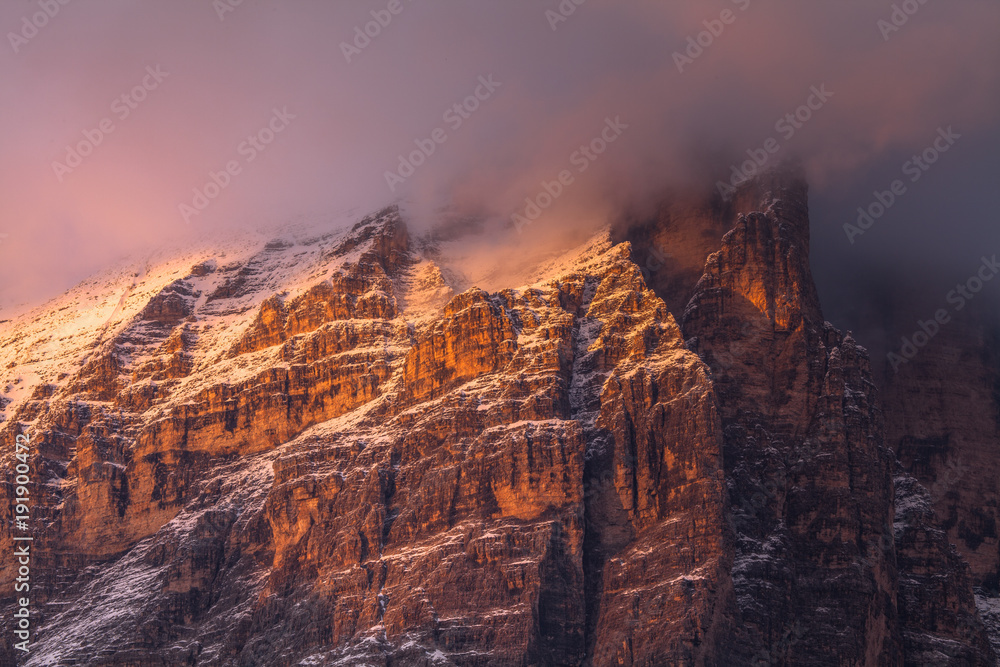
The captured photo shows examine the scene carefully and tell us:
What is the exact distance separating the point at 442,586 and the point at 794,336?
48006mm

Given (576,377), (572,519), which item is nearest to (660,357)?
(576,377)

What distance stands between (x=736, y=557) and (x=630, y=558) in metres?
10.3

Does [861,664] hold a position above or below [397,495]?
Answer: below

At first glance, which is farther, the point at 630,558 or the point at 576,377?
the point at 576,377

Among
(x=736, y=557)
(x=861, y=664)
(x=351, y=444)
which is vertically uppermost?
(x=351, y=444)

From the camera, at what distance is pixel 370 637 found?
17700 centimetres

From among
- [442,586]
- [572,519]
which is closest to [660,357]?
[572,519]

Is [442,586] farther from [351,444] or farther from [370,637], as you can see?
[351,444]

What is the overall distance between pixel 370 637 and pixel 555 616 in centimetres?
1828

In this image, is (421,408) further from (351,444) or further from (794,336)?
(794,336)

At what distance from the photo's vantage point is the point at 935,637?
179m

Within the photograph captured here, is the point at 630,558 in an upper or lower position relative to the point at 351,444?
lower

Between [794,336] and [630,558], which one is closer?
[630,558]

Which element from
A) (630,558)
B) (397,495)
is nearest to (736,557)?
(630,558)
